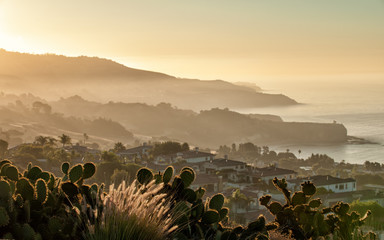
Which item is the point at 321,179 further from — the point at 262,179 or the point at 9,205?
the point at 9,205

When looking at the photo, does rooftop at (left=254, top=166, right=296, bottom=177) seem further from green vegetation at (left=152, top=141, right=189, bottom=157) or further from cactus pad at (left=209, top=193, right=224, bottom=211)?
cactus pad at (left=209, top=193, right=224, bottom=211)

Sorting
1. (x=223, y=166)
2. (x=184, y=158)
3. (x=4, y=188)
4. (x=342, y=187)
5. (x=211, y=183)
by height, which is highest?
(x=4, y=188)

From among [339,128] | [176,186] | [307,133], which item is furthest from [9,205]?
[307,133]

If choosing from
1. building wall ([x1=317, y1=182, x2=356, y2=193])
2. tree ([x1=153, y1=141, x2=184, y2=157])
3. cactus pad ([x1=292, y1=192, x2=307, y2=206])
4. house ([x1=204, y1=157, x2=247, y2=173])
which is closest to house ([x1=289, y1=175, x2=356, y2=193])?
building wall ([x1=317, y1=182, x2=356, y2=193])

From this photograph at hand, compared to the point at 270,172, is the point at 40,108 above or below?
above

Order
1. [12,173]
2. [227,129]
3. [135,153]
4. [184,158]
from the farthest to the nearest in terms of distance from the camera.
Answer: [227,129]
[135,153]
[184,158]
[12,173]

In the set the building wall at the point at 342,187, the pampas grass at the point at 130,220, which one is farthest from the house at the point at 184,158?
the pampas grass at the point at 130,220

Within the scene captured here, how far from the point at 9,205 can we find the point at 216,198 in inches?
55.7

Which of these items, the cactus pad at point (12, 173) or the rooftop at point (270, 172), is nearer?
the cactus pad at point (12, 173)

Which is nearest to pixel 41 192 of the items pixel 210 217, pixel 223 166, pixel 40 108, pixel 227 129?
pixel 210 217

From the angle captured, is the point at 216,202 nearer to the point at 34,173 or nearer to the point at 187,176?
the point at 187,176

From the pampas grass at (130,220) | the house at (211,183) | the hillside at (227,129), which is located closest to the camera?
the pampas grass at (130,220)

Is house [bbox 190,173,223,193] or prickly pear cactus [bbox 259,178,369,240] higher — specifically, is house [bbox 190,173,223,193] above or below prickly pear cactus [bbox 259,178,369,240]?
below

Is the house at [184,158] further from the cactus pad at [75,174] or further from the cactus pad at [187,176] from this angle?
Answer: the cactus pad at [75,174]
